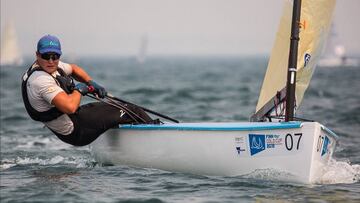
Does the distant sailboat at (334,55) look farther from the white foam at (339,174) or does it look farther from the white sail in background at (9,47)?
the white foam at (339,174)

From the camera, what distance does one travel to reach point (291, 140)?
704 centimetres

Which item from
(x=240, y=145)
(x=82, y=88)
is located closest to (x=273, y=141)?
(x=240, y=145)

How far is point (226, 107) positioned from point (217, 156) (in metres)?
11.4

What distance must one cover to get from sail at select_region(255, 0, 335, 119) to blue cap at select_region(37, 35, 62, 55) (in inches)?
107

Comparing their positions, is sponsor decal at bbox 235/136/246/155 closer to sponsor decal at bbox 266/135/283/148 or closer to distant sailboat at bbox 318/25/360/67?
sponsor decal at bbox 266/135/283/148

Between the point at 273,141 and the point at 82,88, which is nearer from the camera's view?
the point at 273,141

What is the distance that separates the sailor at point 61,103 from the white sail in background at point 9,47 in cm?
6524

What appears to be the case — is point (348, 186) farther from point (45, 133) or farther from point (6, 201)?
point (45, 133)

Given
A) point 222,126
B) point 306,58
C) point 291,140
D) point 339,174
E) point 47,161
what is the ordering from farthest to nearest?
point 47,161 → point 306,58 → point 339,174 → point 222,126 → point 291,140

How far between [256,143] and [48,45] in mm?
2566

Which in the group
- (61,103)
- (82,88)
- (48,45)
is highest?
(48,45)

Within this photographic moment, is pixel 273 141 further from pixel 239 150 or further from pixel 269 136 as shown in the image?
pixel 239 150

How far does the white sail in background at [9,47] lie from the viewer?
7172 centimetres

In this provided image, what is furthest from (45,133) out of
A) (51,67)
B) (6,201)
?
(6,201)
